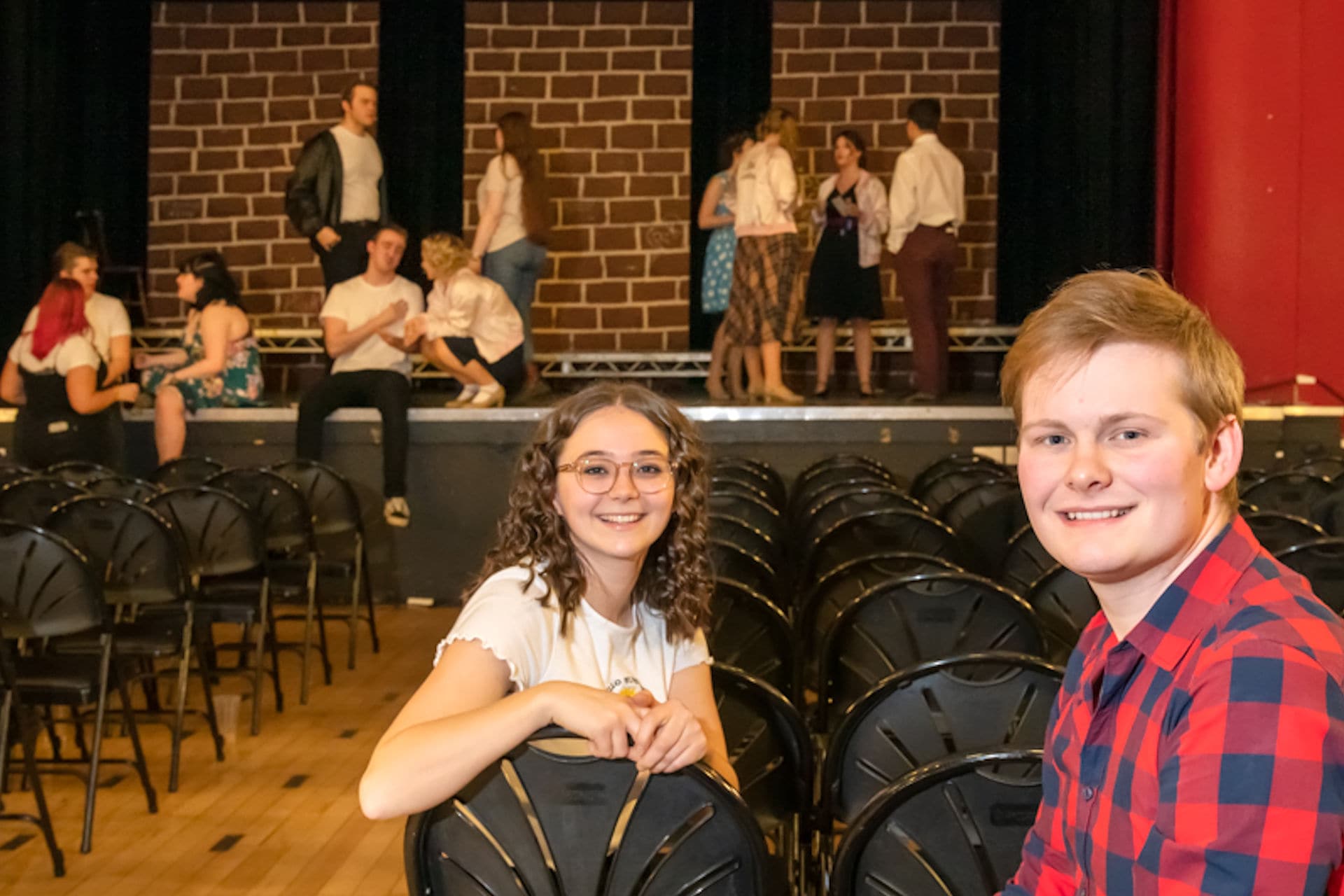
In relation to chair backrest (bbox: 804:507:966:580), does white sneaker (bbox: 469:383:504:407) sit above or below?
above

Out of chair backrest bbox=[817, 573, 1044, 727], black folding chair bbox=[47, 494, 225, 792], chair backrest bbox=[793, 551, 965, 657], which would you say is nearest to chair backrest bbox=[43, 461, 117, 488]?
black folding chair bbox=[47, 494, 225, 792]

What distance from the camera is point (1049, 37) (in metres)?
10.6

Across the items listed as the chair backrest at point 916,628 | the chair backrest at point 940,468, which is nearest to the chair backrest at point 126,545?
the chair backrest at point 916,628

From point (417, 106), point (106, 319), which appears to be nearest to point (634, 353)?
point (417, 106)

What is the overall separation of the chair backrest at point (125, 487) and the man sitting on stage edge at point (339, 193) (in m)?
3.50

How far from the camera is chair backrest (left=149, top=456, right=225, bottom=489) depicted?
6.78 meters

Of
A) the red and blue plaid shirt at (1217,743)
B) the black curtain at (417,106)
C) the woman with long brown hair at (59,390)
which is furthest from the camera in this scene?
the black curtain at (417,106)

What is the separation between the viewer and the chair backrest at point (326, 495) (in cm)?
674

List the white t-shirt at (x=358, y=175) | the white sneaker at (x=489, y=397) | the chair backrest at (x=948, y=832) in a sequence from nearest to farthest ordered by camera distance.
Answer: the chair backrest at (x=948, y=832), the white sneaker at (x=489, y=397), the white t-shirt at (x=358, y=175)

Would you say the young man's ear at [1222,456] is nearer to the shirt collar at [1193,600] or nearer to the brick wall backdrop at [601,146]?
the shirt collar at [1193,600]

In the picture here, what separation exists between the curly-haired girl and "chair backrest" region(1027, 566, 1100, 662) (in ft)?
4.98

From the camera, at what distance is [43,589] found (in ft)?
13.8

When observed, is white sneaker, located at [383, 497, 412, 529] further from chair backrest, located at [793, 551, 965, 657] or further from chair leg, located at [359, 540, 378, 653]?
chair backrest, located at [793, 551, 965, 657]

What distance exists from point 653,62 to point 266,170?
2.99 m
